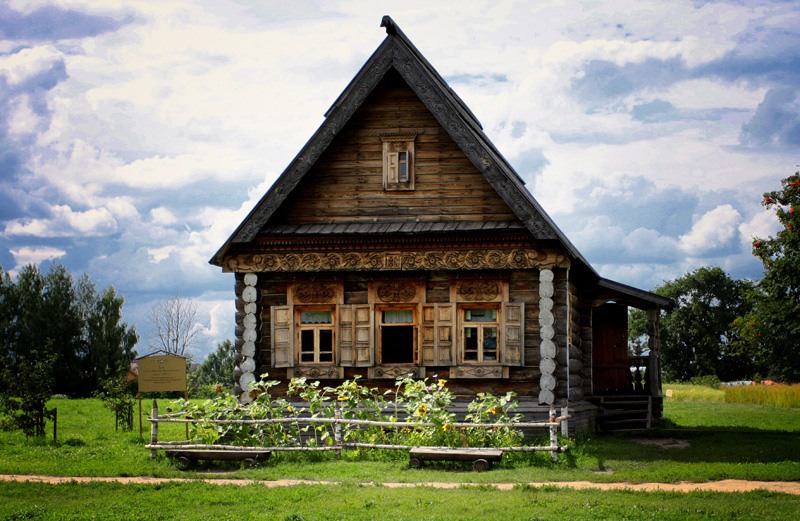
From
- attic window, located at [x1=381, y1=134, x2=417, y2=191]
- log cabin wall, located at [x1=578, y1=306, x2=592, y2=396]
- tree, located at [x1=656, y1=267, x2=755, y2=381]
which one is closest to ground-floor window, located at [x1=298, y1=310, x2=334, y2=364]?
attic window, located at [x1=381, y1=134, x2=417, y2=191]

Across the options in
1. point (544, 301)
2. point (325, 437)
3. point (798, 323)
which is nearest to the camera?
point (325, 437)

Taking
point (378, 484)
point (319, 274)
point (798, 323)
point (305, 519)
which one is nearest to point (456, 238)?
point (319, 274)

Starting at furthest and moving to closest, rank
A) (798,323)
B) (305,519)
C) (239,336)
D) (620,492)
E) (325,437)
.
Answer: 1. (798,323)
2. (239,336)
3. (325,437)
4. (620,492)
5. (305,519)

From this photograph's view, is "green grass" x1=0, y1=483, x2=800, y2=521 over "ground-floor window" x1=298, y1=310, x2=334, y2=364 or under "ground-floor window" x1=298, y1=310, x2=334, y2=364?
under

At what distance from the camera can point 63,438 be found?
881 inches

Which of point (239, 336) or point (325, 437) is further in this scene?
point (239, 336)

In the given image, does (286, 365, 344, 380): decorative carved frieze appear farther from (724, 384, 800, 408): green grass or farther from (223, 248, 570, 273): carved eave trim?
(724, 384, 800, 408): green grass

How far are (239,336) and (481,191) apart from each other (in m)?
6.48

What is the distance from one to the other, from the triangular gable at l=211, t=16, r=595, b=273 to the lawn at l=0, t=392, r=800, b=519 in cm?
512

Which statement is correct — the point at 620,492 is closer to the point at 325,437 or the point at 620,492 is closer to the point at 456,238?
the point at 325,437

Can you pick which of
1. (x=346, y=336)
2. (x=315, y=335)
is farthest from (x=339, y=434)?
(x=315, y=335)

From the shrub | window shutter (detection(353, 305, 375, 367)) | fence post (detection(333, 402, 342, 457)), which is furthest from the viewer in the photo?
window shutter (detection(353, 305, 375, 367))

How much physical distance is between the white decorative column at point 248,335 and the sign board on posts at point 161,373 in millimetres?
1358

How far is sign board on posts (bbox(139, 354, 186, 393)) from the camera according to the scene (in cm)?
2139
